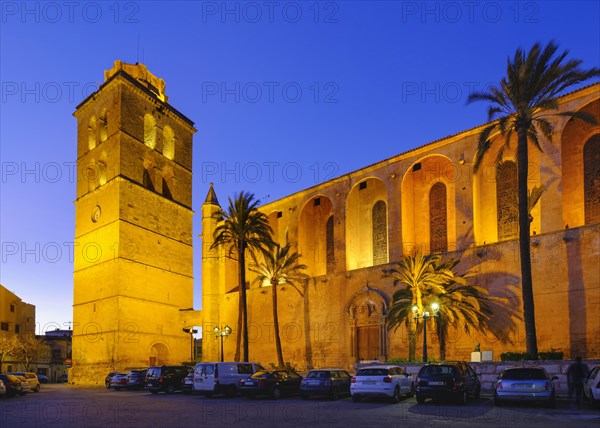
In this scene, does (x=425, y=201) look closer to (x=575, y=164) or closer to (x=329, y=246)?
(x=329, y=246)

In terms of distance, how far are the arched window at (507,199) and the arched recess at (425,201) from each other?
3.26m

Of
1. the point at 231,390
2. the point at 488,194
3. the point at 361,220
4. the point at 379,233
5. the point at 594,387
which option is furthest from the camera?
the point at 361,220

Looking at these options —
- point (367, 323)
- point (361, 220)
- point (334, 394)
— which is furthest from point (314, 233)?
point (334, 394)

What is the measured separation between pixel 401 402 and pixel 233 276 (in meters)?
32.7

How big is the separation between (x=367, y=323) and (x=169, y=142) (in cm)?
2456

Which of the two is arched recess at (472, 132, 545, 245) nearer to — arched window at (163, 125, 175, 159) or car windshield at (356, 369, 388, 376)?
car windshield at (356, 369, 388, 376)

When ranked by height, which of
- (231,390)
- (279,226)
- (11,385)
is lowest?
(11,385)

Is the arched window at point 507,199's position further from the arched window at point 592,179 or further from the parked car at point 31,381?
the parked car at point 31,381

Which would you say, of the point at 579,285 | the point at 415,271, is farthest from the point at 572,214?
the point at 415,271

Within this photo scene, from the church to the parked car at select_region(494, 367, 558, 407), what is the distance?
13.4 m

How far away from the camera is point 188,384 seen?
2611 centimetres

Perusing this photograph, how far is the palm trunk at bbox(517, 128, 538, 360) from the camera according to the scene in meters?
22.3

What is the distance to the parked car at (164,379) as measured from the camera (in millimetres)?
27047

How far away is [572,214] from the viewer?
30.8m
